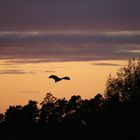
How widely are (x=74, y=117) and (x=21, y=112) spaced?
25631 millimetres

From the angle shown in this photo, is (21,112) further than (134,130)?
Yes

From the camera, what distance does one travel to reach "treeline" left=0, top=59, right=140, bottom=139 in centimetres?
8838

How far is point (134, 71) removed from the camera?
97.8 metres

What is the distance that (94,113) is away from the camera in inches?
5138

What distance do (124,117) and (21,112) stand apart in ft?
289

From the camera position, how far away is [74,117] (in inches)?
6009

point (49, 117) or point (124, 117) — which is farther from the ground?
point (49, 117)

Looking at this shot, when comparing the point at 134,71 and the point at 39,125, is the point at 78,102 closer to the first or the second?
the point at 39,125

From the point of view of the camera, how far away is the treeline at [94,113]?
8838 cm

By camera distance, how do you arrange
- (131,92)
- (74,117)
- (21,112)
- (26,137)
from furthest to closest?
(21,112) → (74,117) → (26,137) → (131,92)

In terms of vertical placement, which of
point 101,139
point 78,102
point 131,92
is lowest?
point 101,139

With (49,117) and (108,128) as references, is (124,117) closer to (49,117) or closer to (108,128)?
(108,128)

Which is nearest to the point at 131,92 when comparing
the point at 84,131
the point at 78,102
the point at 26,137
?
the point at 84,131

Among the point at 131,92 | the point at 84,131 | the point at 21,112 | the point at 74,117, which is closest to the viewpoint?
the point at 131,92
